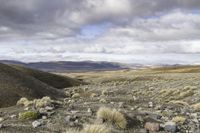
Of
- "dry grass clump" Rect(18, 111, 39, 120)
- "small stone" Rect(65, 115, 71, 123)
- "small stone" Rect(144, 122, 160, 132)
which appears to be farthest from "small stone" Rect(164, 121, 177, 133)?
"dry grass clump" Rect(18, 111, 39, 120)

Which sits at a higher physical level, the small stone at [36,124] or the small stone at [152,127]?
the small stone at [36,124]

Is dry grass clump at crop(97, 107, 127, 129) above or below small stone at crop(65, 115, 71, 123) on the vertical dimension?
above

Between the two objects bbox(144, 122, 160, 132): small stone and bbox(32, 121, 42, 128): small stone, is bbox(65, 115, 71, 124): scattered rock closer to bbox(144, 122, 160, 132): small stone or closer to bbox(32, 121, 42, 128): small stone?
bbox(32, 121, 42, 128): small stone

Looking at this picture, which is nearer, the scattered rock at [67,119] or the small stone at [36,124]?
the small stone at [36,124]

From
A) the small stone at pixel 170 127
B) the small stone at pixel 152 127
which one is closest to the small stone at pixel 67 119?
the small stone at pixel 152 127

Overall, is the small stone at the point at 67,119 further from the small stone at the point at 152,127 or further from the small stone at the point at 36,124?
the small stone at the point at 152,127

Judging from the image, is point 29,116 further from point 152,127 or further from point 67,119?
point 152,127

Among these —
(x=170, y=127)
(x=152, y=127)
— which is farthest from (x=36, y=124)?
(x=170, y=127)

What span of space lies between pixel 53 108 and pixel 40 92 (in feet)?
75.5

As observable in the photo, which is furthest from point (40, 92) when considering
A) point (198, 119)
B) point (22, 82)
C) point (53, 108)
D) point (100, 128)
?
point (100, 128)

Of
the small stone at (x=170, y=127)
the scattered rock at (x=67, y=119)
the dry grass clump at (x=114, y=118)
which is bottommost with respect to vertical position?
the small stone at (x=170, y=127)

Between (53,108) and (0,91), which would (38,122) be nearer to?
(53,108)

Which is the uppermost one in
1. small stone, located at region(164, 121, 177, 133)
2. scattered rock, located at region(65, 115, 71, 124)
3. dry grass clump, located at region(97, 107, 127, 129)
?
dry grass clump, located at region(97, 107, 127, 129)

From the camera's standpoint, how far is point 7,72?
5109cm
